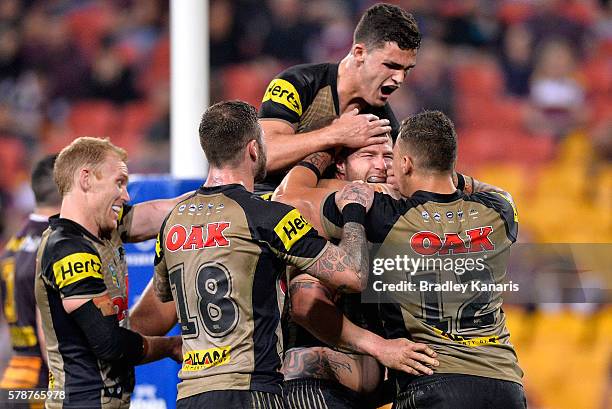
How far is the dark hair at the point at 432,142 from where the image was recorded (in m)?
3.71

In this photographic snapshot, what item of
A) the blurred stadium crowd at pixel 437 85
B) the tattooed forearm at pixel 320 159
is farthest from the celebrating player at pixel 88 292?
the blurred stadium crowd at pixel 437 85

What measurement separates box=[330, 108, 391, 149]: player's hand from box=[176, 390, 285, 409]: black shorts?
1.27m

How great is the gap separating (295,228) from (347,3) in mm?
7135

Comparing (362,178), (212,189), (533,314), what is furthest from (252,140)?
(533,314)

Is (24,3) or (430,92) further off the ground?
(24,3)

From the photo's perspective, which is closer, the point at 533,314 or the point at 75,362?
the point at 75,362

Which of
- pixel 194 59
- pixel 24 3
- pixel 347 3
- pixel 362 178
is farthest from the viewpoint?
pixel 24 3

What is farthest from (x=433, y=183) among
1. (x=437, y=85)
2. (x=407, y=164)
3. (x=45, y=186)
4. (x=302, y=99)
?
(x=437, y=85)

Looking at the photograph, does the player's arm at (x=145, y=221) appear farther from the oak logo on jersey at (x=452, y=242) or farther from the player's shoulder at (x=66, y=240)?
the oak logo on jersey at (x=452, y=242)

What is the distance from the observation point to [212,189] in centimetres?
361

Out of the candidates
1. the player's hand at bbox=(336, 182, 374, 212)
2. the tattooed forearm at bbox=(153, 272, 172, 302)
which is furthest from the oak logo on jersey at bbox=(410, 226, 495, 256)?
the tattooed forearm at bbox=(153, 272, 172, 302)

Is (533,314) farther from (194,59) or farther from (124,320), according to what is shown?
(124,320)

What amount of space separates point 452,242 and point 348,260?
472 mm

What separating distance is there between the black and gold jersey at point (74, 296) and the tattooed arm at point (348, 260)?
0.88m
